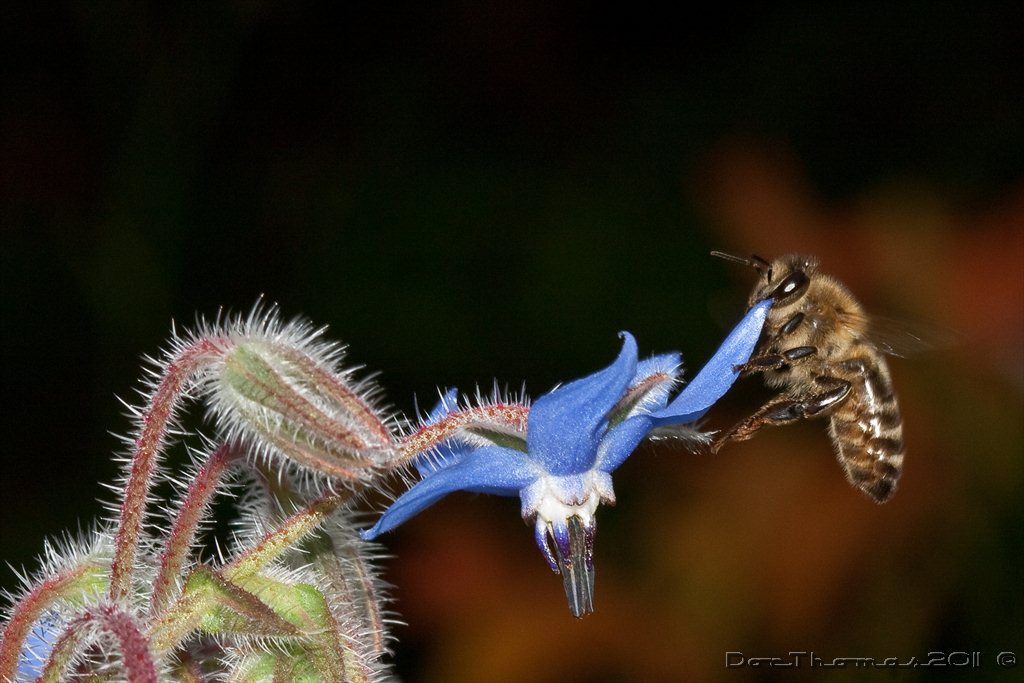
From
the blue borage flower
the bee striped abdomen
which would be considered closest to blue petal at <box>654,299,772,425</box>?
the blue borage flower

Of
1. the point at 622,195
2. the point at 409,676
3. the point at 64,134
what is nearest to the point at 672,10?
the point at 622,195

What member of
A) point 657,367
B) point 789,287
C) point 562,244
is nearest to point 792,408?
point 789,287

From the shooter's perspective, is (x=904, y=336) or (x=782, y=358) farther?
(x=904, y=336)

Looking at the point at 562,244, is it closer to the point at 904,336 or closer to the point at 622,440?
the point at 904,336

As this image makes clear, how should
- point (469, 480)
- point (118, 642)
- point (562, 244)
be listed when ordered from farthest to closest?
point (562, 244) < point (469, 480) < point (118, 642)

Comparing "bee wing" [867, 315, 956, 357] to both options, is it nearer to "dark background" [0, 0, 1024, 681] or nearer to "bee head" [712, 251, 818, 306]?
"bee head" [712, 251, 818, 306]

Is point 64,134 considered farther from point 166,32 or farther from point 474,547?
point 474,547

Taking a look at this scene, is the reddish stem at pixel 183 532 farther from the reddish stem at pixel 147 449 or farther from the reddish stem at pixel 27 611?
the reddish stem at pixel 27 611

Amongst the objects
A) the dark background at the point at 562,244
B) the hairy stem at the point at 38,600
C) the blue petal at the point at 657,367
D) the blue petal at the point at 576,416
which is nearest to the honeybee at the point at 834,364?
the blue petal at the point at 657,367
